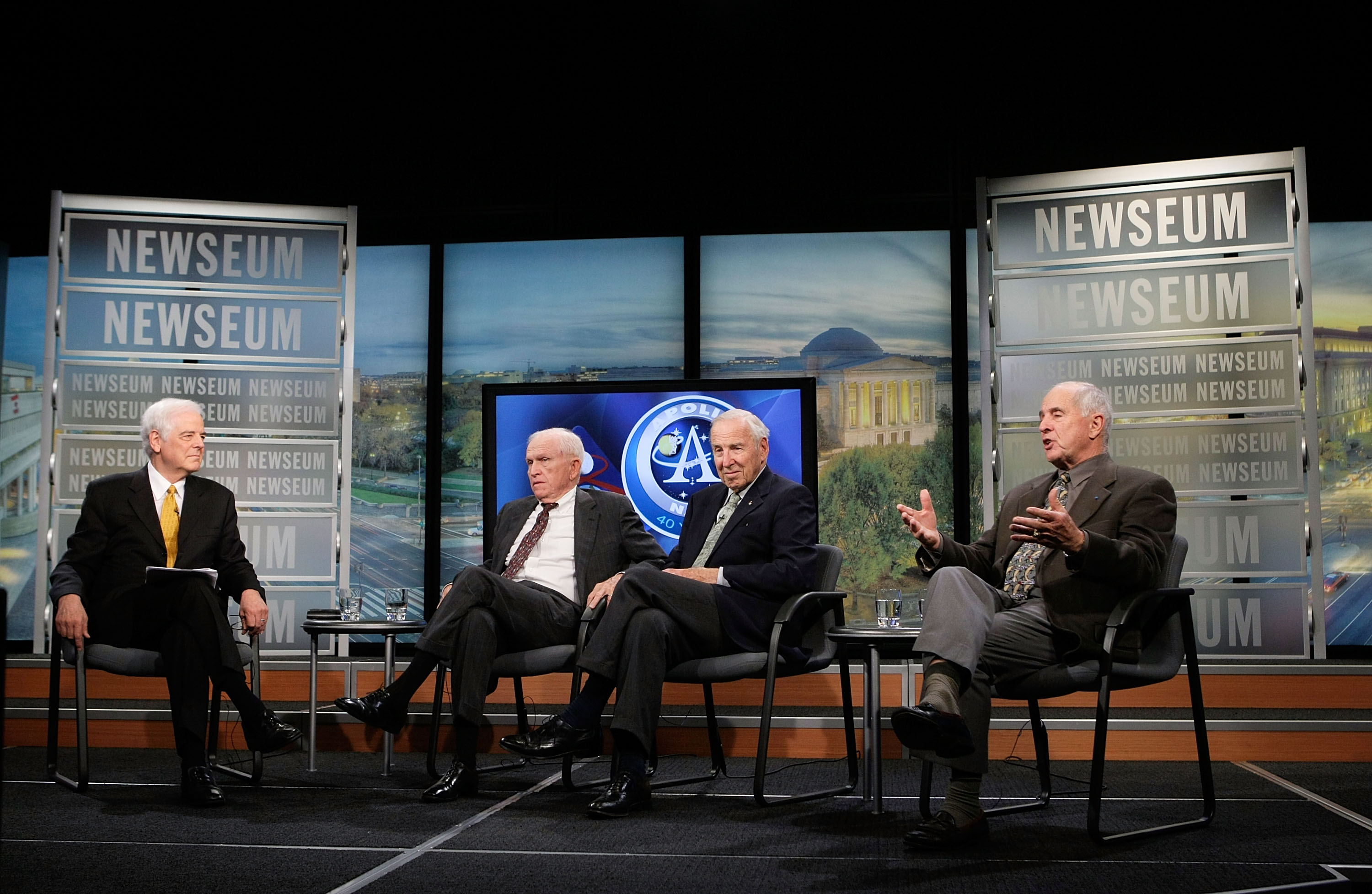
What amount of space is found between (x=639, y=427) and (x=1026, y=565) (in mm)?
2235

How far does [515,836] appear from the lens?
2662mm

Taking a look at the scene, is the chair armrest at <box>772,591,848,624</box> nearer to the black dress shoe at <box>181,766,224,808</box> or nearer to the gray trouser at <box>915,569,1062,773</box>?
the gray trouser at <box>915,569,1062,773</box>

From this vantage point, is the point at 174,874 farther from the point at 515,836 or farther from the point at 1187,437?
the point at 1187,437

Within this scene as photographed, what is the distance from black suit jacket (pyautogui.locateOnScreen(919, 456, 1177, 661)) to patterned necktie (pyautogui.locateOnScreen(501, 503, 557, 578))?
1357mm

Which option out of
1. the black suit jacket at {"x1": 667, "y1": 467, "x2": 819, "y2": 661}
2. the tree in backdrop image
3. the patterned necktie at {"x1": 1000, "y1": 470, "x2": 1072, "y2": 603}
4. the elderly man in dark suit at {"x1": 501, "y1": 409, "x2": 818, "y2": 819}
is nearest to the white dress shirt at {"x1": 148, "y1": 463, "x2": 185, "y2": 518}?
the elderly man in dark suit at {"x1": 501, "y1": 409, "x2": 818, "y2": 819}

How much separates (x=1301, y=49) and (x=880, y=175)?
2.08 meters

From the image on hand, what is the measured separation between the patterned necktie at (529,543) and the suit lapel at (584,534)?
Answer: 0.14 metres

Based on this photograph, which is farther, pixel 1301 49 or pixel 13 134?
pixel 13 134

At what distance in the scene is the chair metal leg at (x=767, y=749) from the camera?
3.07 meters

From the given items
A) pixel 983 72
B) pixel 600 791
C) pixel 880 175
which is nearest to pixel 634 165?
pixel 880 175

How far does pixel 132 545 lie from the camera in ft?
11.8

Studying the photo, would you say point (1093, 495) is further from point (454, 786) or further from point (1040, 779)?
point (454, 786)

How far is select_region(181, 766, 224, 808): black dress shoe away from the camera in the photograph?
3086 mm

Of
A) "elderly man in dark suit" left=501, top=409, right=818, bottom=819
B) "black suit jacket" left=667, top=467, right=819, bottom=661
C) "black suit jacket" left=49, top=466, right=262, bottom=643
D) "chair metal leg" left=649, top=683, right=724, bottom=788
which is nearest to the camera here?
"elderly man in dark suit" left=501, top=409, right=818, bottom=819
